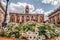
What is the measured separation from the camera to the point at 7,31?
504 centimetres

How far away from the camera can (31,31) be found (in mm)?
5031

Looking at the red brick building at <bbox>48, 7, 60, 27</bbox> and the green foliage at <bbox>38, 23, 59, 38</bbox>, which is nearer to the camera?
the green foliage at <bbox>38, 23, 59, 38</bbox>

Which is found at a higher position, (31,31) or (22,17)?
(22,17)

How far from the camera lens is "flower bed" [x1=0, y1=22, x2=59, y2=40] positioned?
4.99 metres

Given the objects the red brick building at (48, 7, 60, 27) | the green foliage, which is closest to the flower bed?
the green foliage

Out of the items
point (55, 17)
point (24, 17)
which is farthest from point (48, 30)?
point (24, 17)

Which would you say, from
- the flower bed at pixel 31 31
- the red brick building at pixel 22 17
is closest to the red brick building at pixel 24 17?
the red brick building at pixel 22 17

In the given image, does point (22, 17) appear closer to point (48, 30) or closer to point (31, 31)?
point (31, 31)

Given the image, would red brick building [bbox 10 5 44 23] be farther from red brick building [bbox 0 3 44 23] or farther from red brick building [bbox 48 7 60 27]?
red brick building [bbox 48 7 60 27]

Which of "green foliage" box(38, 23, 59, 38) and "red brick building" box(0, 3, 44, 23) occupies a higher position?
"red brick building" box(0, 3, 44, 23)

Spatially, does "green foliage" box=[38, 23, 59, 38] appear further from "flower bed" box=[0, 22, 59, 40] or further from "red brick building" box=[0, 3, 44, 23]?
"red brick building" box=[0, 3, 44, 23]

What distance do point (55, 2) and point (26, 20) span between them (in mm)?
840

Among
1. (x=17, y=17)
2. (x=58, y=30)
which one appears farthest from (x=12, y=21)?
(x=58, y=30)

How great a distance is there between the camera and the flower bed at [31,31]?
499 cm
